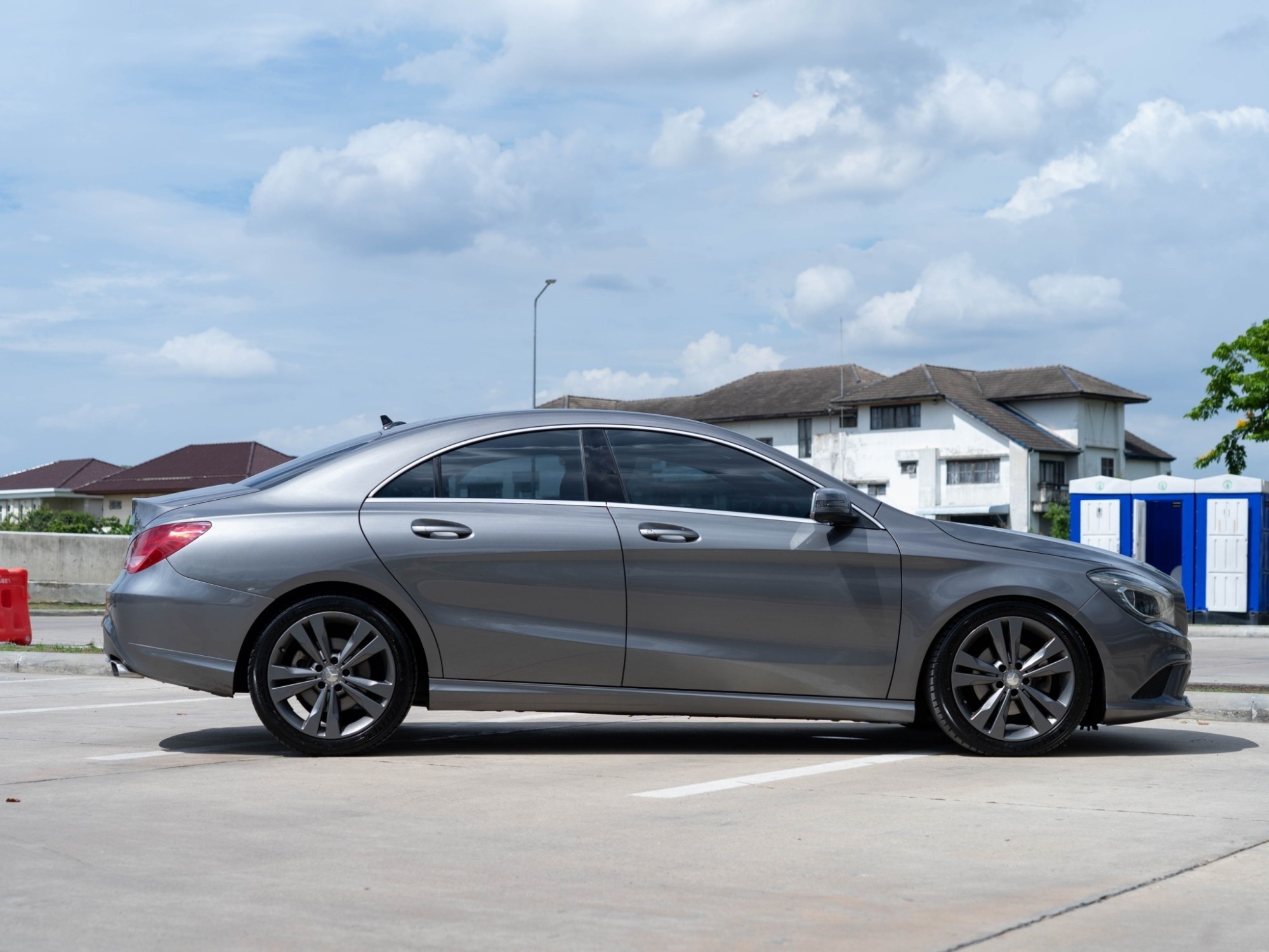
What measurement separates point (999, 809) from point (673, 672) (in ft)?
5.66

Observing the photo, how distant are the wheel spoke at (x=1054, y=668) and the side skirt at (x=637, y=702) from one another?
61 centimetres

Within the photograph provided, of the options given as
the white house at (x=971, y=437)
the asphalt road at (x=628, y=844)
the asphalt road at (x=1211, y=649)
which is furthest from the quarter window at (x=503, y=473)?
the white house at (x=971, y=437)

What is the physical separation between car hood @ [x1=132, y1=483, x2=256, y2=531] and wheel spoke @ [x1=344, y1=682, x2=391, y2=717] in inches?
40.4

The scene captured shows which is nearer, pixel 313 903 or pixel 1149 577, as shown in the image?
pixel 313 903

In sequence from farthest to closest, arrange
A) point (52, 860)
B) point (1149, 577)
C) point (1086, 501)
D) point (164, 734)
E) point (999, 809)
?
point (1086, 501) → point (164, 734) → point (1149, 577) → point (999, 809) → point (52, 860)

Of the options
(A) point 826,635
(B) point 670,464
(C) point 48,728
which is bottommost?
(C) point 48,728

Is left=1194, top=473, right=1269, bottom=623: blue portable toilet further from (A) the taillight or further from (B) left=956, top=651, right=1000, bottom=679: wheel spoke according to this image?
(A) the taillight

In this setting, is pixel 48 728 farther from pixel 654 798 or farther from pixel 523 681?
pixel 654 798

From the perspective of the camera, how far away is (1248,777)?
663 cm

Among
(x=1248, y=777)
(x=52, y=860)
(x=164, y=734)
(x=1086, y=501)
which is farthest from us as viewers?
(x=1086, y=501)

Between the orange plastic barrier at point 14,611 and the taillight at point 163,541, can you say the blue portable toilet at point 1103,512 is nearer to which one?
the orange plastic barrier at point 14,611

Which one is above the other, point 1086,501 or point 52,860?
point 1086,501

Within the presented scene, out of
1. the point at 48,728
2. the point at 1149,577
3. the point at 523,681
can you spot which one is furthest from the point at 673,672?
the point at 48,728

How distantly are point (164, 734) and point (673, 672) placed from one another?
9.35 ft
